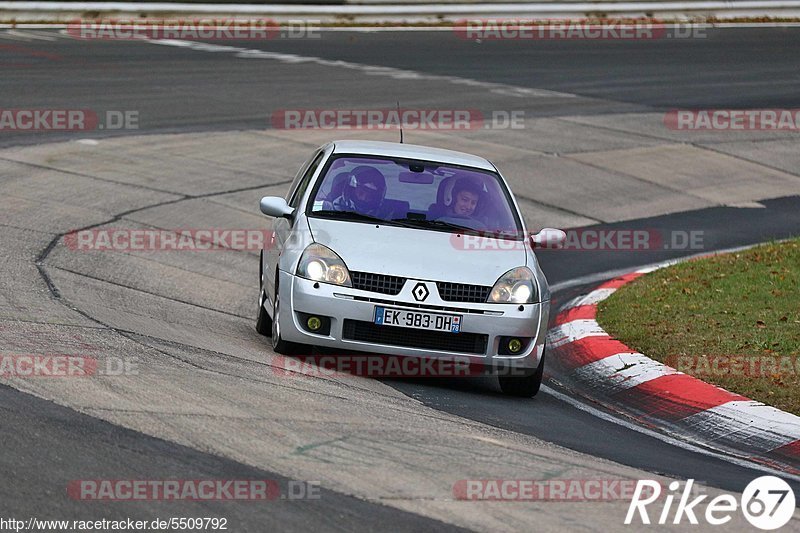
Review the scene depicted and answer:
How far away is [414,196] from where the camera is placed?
9.40 metres

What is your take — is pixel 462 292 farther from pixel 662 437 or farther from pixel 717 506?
pixel 717 506

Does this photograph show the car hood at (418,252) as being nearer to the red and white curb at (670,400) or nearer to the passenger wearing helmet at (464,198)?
the passenger wearing helmet at (464,198)

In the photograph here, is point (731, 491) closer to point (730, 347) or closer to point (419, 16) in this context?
point (730, 347)

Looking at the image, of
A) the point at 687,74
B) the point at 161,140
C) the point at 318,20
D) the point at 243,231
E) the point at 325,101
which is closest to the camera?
the point at 243,231

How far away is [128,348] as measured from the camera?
785 centimetres

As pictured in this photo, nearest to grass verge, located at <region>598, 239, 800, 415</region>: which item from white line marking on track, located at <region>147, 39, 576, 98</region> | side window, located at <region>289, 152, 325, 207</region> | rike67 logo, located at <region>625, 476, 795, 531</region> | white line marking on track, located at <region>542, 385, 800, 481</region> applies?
white line marking on track, located at <region>542, 385, 800, 481</region>

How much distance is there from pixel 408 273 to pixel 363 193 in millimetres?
1195

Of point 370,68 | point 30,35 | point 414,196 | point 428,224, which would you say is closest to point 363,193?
point 414,196

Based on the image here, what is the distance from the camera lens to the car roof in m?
9.81

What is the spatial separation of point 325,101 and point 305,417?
14.3m

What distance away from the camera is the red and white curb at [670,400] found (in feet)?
25.2

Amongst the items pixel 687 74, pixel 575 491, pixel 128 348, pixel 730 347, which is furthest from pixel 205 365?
pixel 687 74

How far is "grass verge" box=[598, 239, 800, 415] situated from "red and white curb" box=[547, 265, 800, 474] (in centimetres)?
17

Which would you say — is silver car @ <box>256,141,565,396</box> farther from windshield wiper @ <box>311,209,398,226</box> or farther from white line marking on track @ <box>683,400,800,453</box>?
white line marking on track @ <box>683,400,800,453</box>
